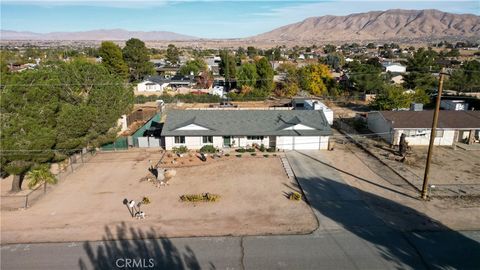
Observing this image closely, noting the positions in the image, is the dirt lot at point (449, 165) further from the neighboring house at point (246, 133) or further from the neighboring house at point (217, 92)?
the neighboring house at point (217, 92)

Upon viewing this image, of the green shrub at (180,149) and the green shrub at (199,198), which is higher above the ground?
the green shrub at (180,149)

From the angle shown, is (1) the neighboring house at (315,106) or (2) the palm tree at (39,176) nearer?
(2) the palm tree at (39,176)

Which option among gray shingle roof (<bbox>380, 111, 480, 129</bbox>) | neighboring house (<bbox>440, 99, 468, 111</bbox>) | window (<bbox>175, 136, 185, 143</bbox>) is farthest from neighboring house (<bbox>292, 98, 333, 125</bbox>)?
neighboring house (<bbox>440, 99, 468, 111</bbox>)

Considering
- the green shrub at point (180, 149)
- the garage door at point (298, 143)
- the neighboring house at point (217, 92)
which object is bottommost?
the green shrub at point (180, 149)

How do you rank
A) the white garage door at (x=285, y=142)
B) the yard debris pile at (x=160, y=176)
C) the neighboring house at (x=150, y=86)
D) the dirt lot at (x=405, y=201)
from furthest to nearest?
the neighboring house at (x=150, y=86) < the white garage door at (x=285, y=142) < the yard debris pile at (x=160, y=176) < the dirt lot at (x=405, y=201)

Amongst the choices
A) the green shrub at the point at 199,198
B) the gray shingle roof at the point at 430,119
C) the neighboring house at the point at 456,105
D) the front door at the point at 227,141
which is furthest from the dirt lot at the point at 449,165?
the green shrub at the point at 199,198
